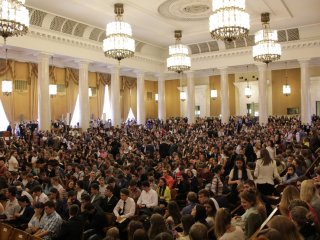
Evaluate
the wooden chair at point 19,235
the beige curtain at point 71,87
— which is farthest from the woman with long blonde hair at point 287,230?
the beige curtain at point 71,87

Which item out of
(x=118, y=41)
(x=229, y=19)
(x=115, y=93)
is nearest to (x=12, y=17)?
(x=118, y=41)

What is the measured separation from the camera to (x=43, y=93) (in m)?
17.0

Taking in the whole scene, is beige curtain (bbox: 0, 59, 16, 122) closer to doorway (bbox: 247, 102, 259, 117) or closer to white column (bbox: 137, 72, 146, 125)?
white column (bbox: 137, 72, 146, 125)

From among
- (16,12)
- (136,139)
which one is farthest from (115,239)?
(136,139)

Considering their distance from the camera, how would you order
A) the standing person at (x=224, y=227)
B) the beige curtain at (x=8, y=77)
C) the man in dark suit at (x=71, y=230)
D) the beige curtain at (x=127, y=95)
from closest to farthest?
the standing person at (x=224, y=227) → the man in dark suit at (x=71, y=230) → the beige curtain at (x=8, y=77) → the beige curtain at (x=127, y=95)

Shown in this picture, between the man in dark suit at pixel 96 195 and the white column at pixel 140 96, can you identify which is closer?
the man in dark suit at pixel 96 195

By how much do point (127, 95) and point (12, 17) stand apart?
21730 millimetres

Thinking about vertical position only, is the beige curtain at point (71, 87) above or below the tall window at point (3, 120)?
above

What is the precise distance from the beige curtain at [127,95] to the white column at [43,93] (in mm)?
12727

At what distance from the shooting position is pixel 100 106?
27531mm

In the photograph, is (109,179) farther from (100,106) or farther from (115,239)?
(100,106)

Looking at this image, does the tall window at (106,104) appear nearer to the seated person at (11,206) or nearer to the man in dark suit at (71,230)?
the seated person at (11,206)

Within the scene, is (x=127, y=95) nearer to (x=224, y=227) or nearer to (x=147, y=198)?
(x=147, y=198)

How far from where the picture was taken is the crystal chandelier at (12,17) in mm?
8531
